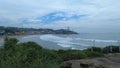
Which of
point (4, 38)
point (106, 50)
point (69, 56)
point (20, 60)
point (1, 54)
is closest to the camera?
point (20, 60)

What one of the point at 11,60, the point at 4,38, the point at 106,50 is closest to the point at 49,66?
the point at 11,60

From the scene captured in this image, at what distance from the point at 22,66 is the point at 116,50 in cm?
1888

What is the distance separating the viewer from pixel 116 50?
2438 centimetres

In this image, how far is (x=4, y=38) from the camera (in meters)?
11.8

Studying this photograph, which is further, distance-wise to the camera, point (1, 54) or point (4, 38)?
point (4, 38)

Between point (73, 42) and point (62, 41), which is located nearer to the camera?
point (73, 42)

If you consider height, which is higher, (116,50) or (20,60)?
(20,60)

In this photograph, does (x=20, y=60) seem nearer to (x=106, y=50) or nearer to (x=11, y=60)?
(x=11, y=60)

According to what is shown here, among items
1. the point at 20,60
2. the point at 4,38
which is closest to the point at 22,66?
the point at 20,60

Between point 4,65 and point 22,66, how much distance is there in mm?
476

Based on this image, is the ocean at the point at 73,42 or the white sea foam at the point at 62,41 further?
the white sea foam at the point at 62,41

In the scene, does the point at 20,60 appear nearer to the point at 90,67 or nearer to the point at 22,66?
the point at 22,66

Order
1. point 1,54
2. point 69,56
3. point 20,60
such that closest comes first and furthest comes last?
point 20,60, point 1,54, point 69,56

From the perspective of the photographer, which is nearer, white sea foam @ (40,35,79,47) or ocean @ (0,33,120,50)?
ocean @ (0,33,120,50)
